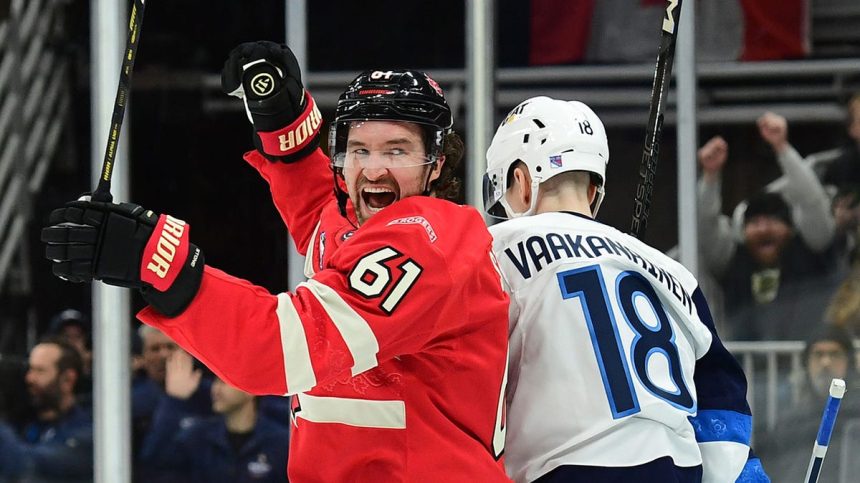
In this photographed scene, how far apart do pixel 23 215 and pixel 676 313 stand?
349 centimetres

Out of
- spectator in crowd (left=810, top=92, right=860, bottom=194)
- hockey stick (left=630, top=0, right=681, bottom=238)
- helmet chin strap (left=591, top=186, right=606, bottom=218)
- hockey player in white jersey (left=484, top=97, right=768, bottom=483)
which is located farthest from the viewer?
spectator in crowd (left=810, top=92, right=860, bottom=194)

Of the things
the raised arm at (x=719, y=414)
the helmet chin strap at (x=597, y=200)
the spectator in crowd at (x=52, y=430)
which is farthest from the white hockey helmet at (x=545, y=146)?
the spectator in crowd at (x=52, y=430)

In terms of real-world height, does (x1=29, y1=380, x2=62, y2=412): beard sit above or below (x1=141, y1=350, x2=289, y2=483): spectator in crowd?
above

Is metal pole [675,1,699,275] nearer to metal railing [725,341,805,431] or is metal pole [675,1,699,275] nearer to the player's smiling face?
metal railing [725,341,805,431]

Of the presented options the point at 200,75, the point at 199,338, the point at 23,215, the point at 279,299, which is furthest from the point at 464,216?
the point at 23,215

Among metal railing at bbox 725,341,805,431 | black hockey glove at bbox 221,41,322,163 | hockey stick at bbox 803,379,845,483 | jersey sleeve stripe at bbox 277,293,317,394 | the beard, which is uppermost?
black hockey glove at bbox 221,41,322,163

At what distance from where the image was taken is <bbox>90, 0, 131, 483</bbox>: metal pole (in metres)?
4.79

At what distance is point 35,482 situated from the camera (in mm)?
4832

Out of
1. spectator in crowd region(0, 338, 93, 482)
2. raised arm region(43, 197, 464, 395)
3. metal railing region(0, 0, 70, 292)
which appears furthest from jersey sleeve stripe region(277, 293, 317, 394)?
metal railing region(0, 0, 70, 292)

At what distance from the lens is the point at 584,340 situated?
1990mm

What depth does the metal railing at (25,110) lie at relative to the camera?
4875 mm

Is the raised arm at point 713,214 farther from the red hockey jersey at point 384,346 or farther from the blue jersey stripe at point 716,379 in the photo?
the red hockey jersey at point 384,346

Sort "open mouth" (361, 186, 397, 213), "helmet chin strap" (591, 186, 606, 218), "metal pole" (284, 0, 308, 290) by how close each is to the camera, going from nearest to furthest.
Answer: "open mouth" (361, 186, 397, 213), "helmet chin strap" (591, 186, 606, 218), "metal pole" (284, 0, 308, 290)

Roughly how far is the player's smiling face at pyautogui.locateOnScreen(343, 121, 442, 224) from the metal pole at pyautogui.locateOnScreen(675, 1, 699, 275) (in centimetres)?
279
